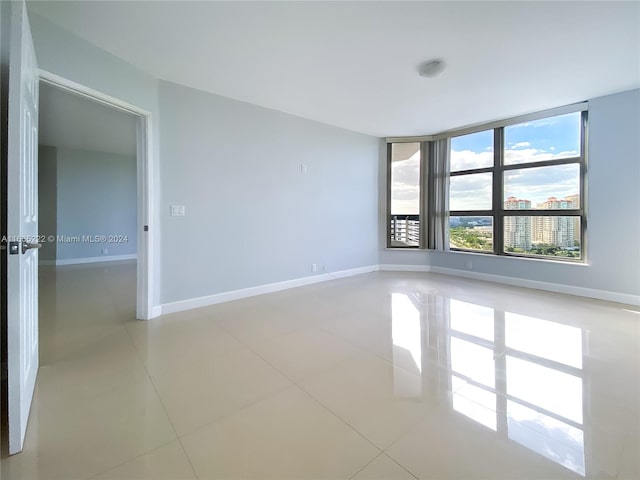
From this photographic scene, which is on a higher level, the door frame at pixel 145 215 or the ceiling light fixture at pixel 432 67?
the ceiling light fixture at pixel 432 67

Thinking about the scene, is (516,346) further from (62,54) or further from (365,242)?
(62,54)

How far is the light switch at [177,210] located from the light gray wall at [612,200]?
17.0 ft

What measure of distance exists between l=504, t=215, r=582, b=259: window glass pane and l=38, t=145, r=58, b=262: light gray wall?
925 centimetres

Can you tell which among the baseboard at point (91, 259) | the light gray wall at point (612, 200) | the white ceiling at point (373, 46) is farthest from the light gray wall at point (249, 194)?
the baseboard at point (91, 259)

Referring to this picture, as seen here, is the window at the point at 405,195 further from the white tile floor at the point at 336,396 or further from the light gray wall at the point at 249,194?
the white tile floor at the point at 336,396

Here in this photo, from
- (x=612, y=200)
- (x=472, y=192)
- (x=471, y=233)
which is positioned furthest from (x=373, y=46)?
(x=471, y=233)

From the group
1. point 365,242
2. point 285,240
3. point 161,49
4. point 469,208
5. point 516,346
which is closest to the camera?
point 516,346

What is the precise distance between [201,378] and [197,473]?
76 centimetres

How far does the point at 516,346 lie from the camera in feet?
7.60

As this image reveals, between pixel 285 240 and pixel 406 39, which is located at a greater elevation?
pixel 406 39

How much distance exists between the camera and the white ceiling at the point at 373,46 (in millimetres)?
2078

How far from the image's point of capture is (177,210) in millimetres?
3184

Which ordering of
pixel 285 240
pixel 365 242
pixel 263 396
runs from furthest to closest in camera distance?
pixel 365 242, pixel 285 240, pixel 263 396

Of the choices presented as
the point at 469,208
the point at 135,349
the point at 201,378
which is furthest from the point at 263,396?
the point at 469,208
